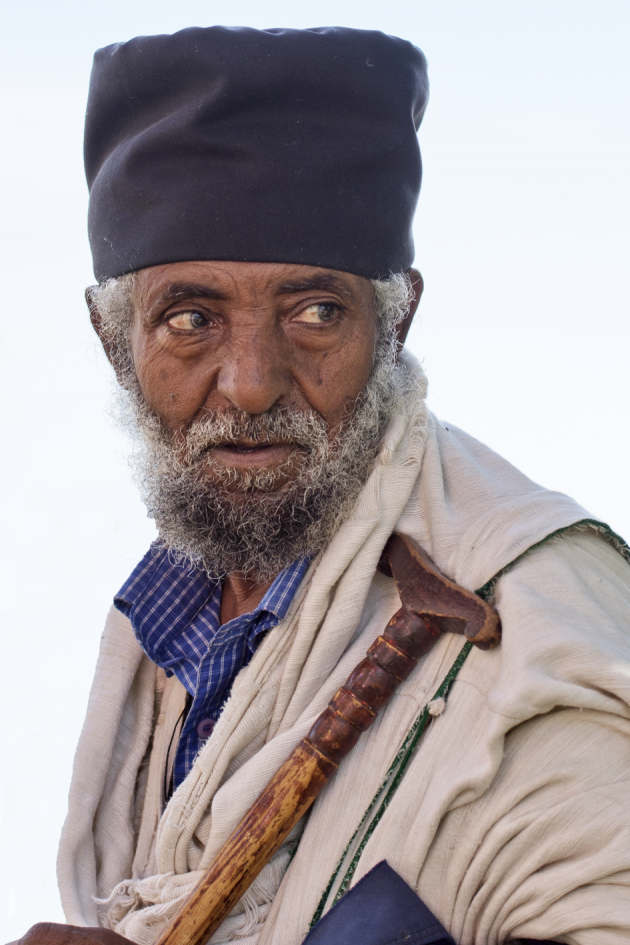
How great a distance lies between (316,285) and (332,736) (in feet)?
3.06

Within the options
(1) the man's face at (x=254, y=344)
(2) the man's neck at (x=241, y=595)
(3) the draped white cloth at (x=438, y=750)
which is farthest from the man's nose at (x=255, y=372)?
(2) the man's neck at (x=241, y=595)

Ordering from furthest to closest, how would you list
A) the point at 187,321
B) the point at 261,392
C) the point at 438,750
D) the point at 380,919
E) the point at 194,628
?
the point at 194,628
the point at 187,321
the point at 261,392
the point at 438,750
the point at 380,919

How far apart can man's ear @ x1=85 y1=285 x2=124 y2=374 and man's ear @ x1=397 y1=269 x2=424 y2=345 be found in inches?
28.7

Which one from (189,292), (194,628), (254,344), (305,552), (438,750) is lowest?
(438,750)

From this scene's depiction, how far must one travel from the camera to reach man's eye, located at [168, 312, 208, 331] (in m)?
2.04

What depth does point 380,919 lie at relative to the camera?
5.03ft

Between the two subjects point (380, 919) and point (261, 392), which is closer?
point (380, 919)

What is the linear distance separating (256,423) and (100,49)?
1.01 m

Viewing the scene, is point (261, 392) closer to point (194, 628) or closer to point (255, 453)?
point (255, 453)

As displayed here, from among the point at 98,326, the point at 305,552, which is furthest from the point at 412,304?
the point at 98,326

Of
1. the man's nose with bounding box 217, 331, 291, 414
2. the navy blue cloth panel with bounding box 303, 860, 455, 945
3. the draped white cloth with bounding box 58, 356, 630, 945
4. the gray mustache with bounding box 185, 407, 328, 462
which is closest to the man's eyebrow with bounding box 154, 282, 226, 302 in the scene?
the man's nose with bounding box 217, 331, 291, 414

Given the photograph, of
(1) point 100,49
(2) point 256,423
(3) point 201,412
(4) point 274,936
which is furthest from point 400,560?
(1) point 100,49

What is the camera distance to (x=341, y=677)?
1.87 m

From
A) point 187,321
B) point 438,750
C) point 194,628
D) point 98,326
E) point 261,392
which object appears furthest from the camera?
point 98,326
